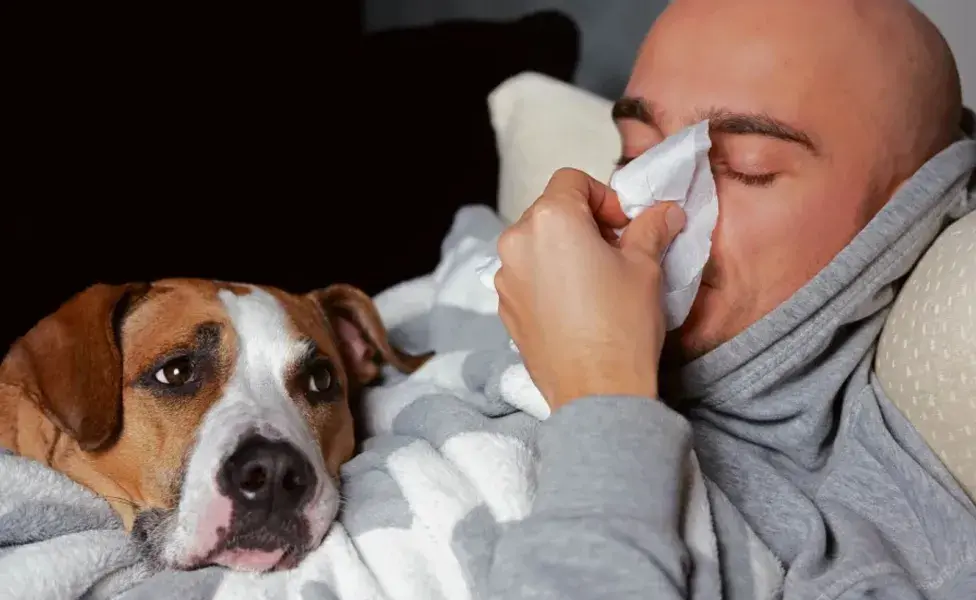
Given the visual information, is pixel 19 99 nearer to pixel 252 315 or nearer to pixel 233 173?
pixel 233 173

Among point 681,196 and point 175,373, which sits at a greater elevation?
point 681,196

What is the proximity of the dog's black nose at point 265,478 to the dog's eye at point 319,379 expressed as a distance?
0.28 m

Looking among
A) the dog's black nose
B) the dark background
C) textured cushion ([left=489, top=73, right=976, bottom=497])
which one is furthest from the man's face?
the dark background

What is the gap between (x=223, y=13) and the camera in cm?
185

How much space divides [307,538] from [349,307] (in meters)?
0.66

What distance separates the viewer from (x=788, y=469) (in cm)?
129

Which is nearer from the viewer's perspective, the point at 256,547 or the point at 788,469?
the point at 256,547

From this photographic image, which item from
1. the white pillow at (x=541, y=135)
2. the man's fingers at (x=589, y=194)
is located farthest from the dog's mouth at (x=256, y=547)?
the white pillow at (x=541, y=135)

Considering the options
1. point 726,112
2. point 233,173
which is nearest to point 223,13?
point 233,173

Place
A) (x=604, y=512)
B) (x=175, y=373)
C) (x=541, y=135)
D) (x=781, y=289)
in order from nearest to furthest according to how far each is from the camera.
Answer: (x=604, y=512) < (x=781, y=289) < (x=175, y=373) < (x=541, y=135)

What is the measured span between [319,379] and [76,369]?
1.24 feet

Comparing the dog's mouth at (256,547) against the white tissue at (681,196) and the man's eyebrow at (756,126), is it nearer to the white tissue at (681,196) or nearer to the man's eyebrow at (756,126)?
the white tissue at (681,196)

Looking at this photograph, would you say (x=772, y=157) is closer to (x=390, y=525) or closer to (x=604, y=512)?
(x=604, y=512)

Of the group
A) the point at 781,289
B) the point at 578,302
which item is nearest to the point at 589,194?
the point at 578,302
